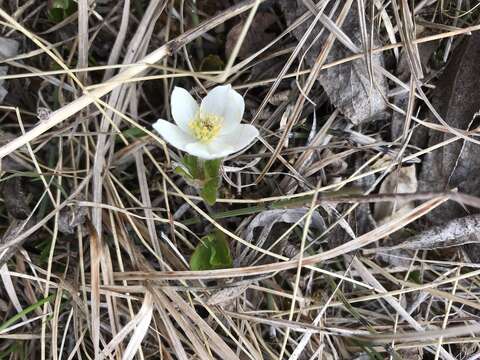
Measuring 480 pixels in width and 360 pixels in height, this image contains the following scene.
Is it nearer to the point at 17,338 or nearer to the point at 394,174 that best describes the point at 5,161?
the point at 17,338

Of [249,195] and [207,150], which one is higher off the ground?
[207,150]

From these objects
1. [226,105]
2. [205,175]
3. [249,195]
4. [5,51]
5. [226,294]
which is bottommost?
Result: [226,294]

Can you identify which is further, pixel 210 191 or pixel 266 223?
pixel 266 223

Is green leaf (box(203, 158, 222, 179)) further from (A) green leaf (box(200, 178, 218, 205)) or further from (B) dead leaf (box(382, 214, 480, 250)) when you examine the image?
(B) dead leaf (box(382, 214, 480, 250))

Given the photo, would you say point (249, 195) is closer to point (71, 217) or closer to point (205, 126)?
point (205, 126)

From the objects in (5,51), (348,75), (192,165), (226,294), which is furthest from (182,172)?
(5,51)

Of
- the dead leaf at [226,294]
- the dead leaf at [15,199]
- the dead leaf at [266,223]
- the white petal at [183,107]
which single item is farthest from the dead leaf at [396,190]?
A: the dead leaf at [15,199]
